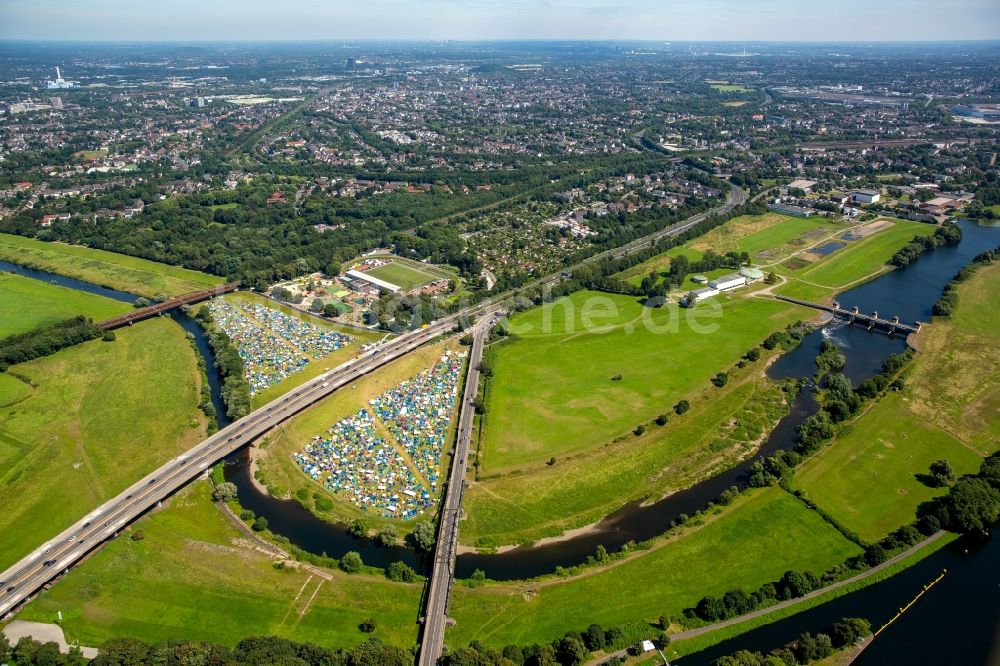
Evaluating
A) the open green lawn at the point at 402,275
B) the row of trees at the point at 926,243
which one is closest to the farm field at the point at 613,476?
the open green lawn at the point at 402,275

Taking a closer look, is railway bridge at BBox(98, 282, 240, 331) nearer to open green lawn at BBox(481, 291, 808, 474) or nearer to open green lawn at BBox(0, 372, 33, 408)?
open green lawn at BBox(0, 372, 33, 408)

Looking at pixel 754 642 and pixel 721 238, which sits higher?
pixel 721 238

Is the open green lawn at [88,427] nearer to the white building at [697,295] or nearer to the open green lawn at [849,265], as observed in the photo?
the white building at [697,295]

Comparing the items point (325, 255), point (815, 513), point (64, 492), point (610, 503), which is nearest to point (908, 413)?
point (815, 513)

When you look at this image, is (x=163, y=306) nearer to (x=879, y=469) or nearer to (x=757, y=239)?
(x=879, y=469)

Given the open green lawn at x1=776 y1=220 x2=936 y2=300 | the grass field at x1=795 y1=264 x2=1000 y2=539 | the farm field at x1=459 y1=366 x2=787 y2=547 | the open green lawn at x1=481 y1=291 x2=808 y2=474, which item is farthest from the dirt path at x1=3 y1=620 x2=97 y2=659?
the open green lawn at x1=776 y1=220 x2=936 y2=300

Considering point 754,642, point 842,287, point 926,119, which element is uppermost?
point 926,119

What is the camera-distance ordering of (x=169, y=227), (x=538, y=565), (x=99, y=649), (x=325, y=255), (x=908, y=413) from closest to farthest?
(x=99, y=649) → (x=538, y=565) → (x=908, y=413) → (x=325, y=255) → (x=169, y=227)

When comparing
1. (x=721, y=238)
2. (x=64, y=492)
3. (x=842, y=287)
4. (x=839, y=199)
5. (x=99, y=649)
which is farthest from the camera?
(x=839, y=199)

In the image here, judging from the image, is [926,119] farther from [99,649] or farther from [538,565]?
[99,649]
